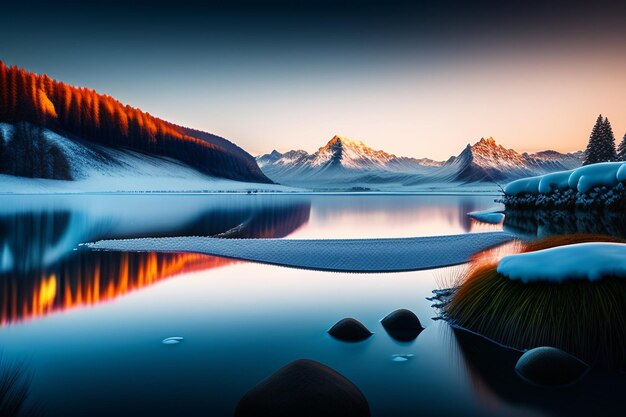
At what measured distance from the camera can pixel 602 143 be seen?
5925cm

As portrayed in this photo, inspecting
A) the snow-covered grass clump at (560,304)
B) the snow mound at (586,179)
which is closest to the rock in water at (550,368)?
the snow-covered grass clump at (560,304)

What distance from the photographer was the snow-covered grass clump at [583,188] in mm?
17938

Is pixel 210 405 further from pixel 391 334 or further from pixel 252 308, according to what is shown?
pixel 252 308

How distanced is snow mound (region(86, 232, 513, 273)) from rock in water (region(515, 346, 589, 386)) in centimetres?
684

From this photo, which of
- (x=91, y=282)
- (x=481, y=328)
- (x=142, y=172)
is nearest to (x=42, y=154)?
(x=142, y=172)

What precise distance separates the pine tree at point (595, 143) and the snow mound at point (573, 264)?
64.1 m

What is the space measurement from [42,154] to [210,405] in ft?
473

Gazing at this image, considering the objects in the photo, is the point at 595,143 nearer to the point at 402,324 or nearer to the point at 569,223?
the point at 569,223

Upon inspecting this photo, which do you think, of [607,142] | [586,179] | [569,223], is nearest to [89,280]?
[586,179]

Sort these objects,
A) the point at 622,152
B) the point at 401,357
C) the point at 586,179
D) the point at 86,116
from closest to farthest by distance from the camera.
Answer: the point at 401,357
the point at 586,179
the point at 622,152
the point at 86,116

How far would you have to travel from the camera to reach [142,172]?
15425 cm

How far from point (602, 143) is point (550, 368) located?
67654mm

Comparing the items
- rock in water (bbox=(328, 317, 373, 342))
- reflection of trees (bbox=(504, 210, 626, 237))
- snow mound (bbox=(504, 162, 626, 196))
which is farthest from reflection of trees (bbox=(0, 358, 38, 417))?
snow mound (bbox=(504, 162, 626, 196))

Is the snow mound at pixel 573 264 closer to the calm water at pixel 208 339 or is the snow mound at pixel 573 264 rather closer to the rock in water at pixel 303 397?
the calm water at pixel 208 339
